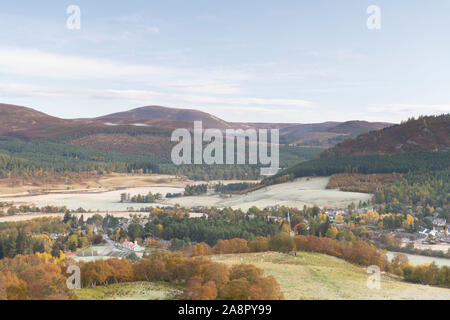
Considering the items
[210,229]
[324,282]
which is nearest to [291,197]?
[210,229]

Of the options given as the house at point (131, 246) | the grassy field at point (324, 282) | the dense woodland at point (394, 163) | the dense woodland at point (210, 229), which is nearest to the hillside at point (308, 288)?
the grassy field at point (324, 282)

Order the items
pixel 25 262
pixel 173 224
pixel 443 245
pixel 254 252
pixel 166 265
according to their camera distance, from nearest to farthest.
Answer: pixel 166 265 < pixel 254 252 < pixel 25 262 < pixel 443 245 < pixel 173 224

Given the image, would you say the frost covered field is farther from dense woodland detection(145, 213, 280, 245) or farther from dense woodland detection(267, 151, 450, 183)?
dense woodland detection(145, 213, 280, 245)

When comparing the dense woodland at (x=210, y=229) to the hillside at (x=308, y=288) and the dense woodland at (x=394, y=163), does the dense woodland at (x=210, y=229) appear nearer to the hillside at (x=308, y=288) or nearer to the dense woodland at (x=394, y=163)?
the hillside at (x=308, y=288)

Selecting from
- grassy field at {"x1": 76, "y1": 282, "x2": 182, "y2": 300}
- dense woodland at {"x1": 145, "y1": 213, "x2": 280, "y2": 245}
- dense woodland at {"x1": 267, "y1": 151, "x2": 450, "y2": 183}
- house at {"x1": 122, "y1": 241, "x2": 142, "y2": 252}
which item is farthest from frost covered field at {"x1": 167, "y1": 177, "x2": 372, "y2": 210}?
grassy field at {"x1": 76, "y1": 282, "x2": 182, "y2": 300}

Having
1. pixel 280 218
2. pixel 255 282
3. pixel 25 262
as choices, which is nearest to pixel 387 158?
pixel 280 218
